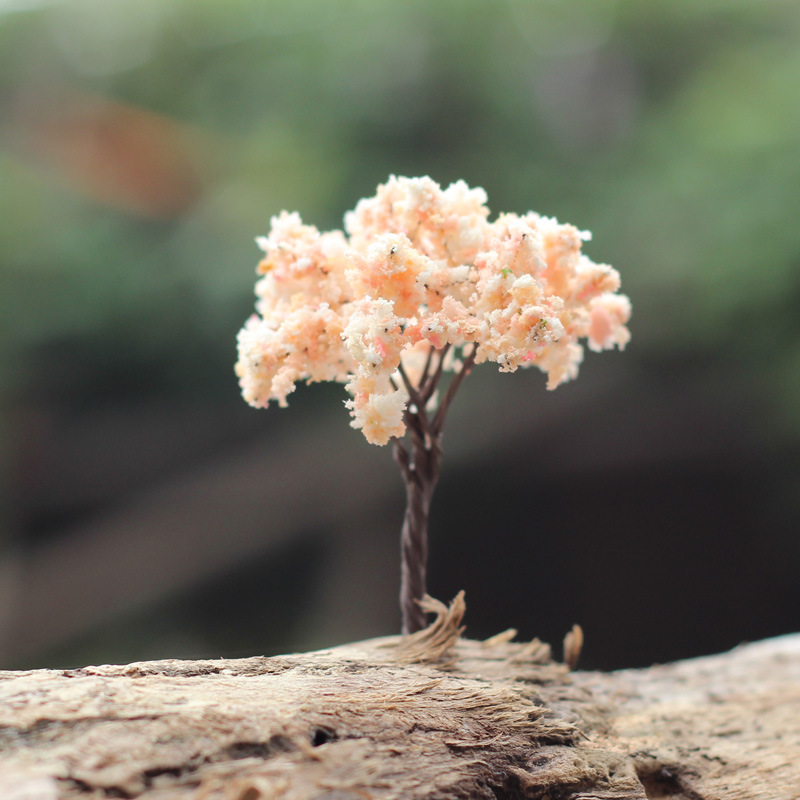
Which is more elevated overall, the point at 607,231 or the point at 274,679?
the point at 607,231

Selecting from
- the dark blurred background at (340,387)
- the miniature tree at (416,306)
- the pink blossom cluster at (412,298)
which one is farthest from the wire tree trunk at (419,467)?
→ the dark blurred background at (340,387)

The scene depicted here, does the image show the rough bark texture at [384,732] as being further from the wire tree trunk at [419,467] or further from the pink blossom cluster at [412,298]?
the pink blossom cluster at [412,298]

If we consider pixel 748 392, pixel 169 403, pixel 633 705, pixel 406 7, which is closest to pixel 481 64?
pixel 406 7

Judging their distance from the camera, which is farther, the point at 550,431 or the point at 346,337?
the point at 550,431

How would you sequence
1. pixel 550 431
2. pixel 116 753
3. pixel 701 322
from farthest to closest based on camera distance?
pixel 550 431 < pixel 701 322 < pixel 116 753

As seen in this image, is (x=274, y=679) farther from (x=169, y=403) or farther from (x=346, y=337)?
(x=169, y=403)

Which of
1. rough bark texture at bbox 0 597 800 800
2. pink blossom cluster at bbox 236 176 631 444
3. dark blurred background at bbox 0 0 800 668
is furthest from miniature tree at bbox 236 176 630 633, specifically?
dark blurred background at bbox 0 0 800 668
